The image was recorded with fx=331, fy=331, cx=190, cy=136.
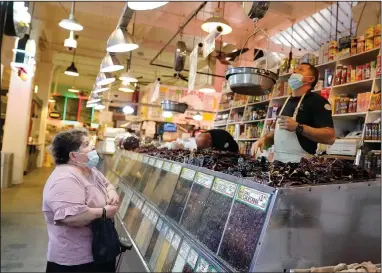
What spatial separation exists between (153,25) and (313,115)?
6.89m

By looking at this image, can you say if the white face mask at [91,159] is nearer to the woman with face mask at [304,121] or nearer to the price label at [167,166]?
the price label at [167,166]

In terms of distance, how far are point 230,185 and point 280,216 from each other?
0.39 m

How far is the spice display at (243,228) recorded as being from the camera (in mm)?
1197

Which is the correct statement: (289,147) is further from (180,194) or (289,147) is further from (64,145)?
(64,145)

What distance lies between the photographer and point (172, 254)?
179 centimetres

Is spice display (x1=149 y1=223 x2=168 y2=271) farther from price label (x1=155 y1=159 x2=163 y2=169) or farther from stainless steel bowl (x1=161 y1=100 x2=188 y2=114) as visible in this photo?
stainless steel bowl (x1=161 y1=100 x2=188 y2=114)

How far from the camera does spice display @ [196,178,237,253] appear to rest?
1.46 metres

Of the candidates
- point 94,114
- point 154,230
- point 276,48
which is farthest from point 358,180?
point 94,114

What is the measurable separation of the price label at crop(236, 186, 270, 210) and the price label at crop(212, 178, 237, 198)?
0.06 meters

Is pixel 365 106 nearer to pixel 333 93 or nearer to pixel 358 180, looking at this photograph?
pixel 333 93

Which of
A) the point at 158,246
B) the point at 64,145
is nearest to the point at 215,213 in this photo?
the point at 158,246

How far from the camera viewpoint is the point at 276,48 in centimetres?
888

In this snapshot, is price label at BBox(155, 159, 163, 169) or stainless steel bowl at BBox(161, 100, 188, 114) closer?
price label at BBox(155, 159, 163, 169)

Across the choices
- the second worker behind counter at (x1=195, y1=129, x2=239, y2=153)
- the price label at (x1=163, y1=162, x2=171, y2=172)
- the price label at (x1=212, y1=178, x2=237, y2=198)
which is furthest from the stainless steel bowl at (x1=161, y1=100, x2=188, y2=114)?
the price label at (x1=212, y1=178, x2=237, y2=198)
